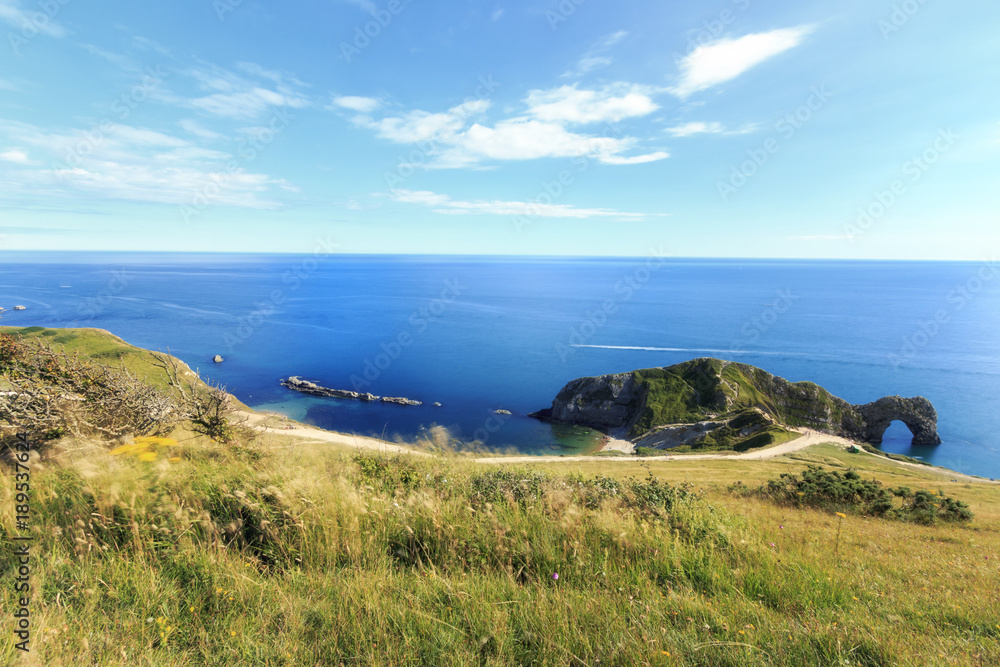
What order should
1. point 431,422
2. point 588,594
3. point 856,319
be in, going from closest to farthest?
point 588,594, point 431,422, point 856,319

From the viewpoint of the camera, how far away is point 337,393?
3250 inches

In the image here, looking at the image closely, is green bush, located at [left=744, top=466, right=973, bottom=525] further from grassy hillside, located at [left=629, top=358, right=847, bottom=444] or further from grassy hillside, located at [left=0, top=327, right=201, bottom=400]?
grassy hillside, located at [left=0, top=327, right=201, bottom=400]

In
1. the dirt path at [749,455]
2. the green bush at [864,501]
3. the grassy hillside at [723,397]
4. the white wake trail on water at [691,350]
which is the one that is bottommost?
the dirt path at [749,455]

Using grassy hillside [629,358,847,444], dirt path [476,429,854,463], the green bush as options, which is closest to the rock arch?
grassy hillside [629,358,847,444]

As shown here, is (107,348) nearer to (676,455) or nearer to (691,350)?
(676,455)

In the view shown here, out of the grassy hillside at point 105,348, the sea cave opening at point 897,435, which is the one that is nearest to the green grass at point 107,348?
the grassy hillside at point 105,348

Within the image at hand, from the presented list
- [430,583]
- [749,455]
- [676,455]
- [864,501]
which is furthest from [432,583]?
[749,455]

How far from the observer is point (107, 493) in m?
5.07

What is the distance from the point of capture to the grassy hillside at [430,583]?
3332 mm

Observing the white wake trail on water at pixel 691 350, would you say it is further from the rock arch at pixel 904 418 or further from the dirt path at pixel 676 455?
the dirt path at pixel 676 455

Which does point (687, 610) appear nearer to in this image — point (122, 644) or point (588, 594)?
point (588, 594)

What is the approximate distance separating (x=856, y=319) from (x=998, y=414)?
94.8 m

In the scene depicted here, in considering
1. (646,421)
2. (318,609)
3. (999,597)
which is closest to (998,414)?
(646,421)

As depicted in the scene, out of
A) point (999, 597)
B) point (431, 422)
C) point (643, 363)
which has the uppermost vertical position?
point (999, 597)
